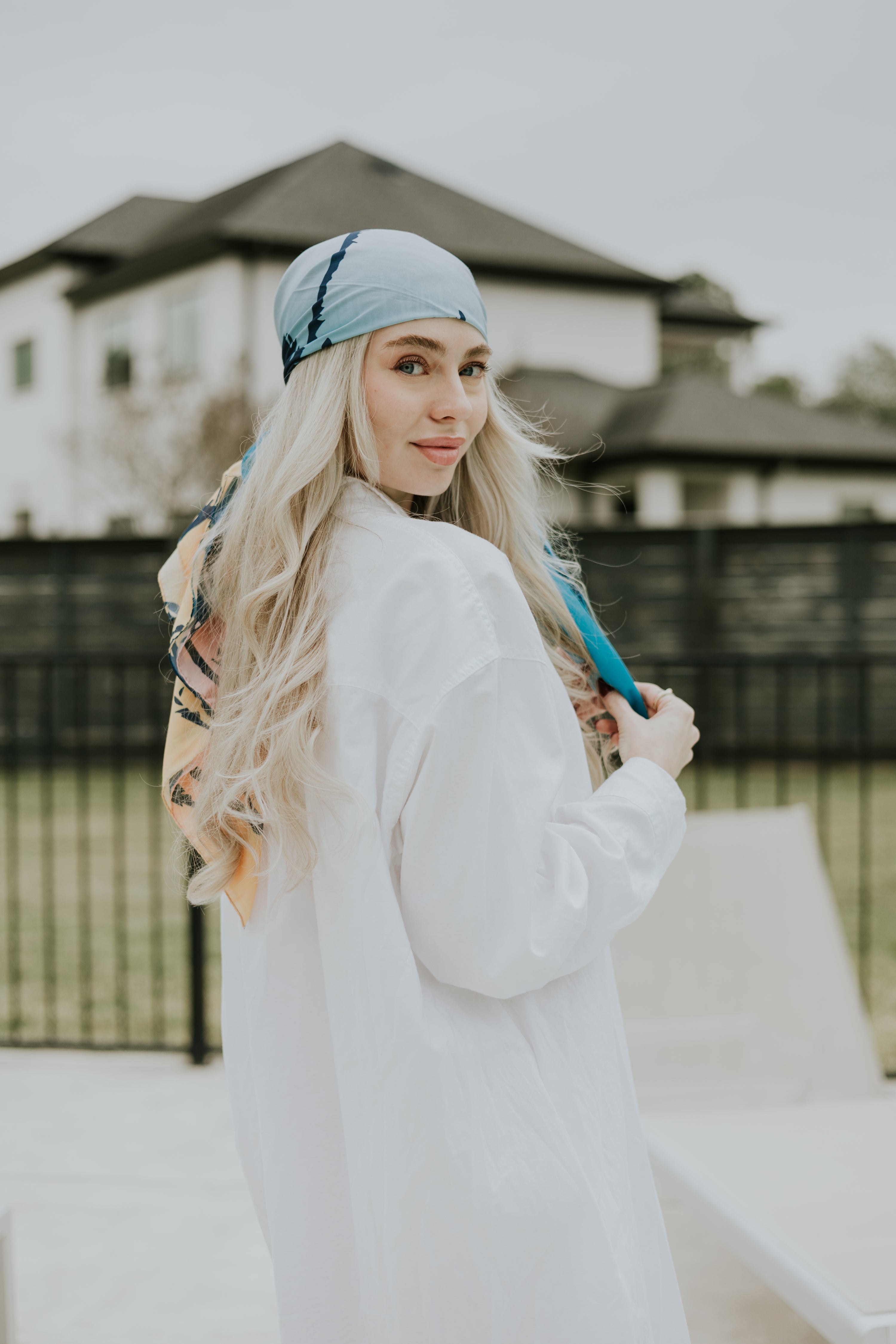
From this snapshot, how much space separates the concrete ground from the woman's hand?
4.90 feet

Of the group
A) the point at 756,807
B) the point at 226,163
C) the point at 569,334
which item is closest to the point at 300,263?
the point at 756,807

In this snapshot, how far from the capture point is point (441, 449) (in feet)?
4.18

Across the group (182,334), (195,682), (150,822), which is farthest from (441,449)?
(182,334)

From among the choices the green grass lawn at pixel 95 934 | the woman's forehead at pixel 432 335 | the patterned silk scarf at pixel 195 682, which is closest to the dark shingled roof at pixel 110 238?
the green grass lawn at pixel 95 934

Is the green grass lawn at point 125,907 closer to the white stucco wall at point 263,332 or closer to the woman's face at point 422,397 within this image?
the woman's face at point 422,397

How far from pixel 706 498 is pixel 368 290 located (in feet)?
64.1

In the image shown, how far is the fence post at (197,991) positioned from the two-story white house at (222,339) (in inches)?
472

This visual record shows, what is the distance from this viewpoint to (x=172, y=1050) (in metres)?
3.80

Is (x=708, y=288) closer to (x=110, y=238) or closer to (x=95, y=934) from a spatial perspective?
(x=110, y=238)

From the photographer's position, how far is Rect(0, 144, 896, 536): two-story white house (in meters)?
16.3

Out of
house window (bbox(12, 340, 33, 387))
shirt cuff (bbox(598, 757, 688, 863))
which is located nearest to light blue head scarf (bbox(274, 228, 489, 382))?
shirt cuff (bbox(598, 757, 688, 863))

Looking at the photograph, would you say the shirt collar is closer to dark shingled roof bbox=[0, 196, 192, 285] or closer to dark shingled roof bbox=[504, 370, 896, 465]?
dark shingled roof bbox=[504, 370, 896, 465]

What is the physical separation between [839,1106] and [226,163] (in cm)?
2166

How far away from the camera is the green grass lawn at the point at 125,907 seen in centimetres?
433
